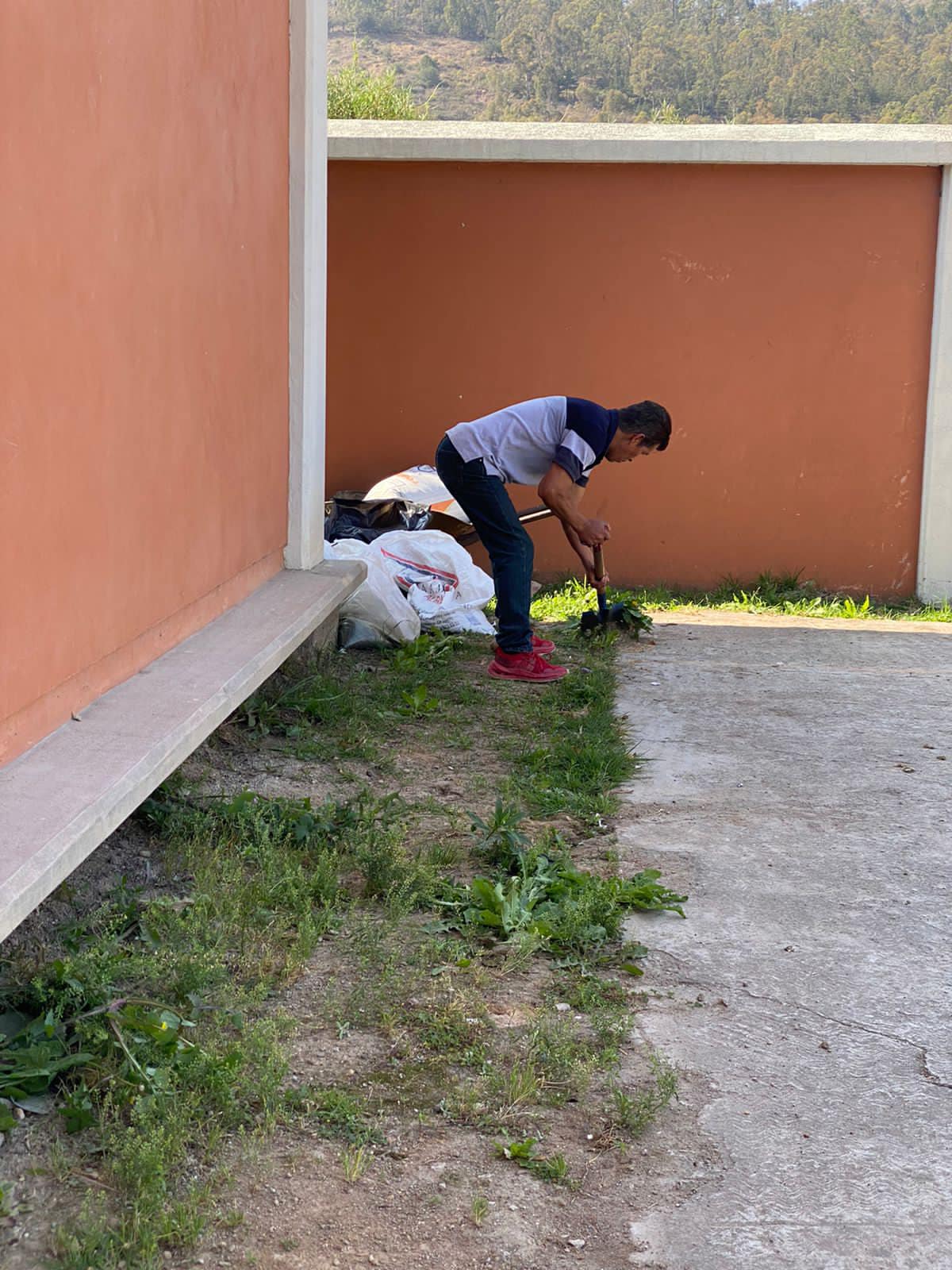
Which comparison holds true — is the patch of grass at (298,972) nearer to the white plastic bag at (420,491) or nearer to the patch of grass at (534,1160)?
the patch of grass at (534,1160)

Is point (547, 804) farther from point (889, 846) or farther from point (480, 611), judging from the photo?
point (480, 611)

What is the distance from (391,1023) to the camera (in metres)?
2.98

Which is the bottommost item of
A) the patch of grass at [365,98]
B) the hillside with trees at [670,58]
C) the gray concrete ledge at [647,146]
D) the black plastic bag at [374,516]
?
the black plastic bag at [374,516]

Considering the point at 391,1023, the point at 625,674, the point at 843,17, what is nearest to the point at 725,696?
the point at 625,674

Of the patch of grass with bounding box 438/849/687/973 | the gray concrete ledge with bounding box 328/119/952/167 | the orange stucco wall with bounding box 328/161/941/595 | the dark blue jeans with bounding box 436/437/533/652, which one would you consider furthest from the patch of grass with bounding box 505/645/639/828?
the gray concrete ledge with bounding box 328/119/952/167

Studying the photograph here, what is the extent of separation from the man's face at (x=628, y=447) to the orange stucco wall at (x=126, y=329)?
1.62 meters

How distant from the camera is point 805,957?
3439 millimetres

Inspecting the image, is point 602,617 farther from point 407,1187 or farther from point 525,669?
point 407,1187

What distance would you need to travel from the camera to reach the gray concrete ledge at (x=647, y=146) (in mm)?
8328

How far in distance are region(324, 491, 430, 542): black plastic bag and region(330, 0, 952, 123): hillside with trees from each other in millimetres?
47529

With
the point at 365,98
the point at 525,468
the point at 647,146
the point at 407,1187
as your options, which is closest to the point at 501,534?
the point at 525,468

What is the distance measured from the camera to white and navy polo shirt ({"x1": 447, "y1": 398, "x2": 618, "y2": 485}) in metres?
5.96

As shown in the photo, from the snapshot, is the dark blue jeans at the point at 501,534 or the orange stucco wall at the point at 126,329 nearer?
the orange stucco wall at the point at 126,329

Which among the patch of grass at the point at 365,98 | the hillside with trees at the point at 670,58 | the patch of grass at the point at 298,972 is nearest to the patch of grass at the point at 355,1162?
the patch of grass at the point at 298,972
